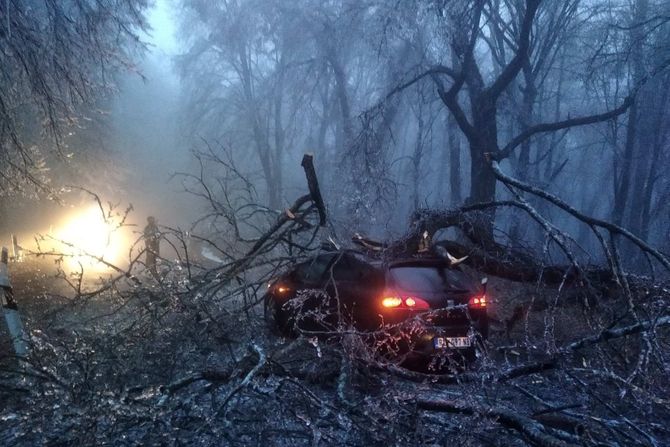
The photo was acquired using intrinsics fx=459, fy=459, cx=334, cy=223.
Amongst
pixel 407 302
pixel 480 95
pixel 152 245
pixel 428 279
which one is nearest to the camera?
pixel 407 302

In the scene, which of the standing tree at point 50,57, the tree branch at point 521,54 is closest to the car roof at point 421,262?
the standing tree at point 50,57

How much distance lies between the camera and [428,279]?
5.68 metres

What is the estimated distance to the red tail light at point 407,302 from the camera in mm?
5402

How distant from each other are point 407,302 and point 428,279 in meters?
0.46

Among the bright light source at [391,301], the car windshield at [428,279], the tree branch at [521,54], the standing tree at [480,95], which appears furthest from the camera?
the standing tree at [480,95]

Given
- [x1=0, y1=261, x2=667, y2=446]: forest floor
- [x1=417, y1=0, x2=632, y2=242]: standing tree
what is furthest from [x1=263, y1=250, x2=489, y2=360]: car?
[x1=417, y1=0, x2=632, y2=242]: standing tree

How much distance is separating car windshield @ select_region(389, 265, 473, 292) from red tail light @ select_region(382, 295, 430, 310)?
0.12 meters

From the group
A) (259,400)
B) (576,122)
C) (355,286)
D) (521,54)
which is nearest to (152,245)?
(355,286)

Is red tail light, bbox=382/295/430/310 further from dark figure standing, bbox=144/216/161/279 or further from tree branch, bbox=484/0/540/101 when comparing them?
tree branch, bbox=484/0/540/101

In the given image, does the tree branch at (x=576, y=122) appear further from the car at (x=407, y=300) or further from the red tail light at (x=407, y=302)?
the red tail light at (x=407, y=302)

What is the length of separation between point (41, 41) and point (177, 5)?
17.3m

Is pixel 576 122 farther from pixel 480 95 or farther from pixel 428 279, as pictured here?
pixel 428 279

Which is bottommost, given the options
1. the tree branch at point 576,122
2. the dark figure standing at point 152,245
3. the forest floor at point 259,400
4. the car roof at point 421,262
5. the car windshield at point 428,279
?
the forest floor at point 259,400

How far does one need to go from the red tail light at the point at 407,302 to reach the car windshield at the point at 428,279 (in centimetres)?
12
